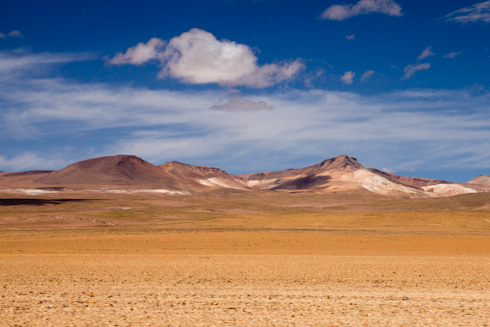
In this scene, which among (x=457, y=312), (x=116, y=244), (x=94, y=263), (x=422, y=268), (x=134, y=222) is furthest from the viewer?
(x=134, y=222)

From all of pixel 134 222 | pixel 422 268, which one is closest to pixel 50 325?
pixel 422 268

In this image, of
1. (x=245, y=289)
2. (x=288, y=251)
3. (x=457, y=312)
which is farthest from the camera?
(x=288, y=251)

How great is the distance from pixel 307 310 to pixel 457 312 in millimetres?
3027

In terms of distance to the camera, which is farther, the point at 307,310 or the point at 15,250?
the point at 15,250

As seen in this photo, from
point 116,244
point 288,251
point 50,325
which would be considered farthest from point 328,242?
point 50,325

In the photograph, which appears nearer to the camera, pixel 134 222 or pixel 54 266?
pixel 54 266

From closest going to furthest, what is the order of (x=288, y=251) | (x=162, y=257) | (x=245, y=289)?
(x=245, y=289)
(x=162, y=257)
(x=288, y=251)

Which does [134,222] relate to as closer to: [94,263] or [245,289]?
[94,263]

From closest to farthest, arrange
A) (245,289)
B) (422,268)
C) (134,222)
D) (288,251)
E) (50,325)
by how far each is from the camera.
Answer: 1. (50,325)
2. (245,289)
3. (422,268)
4. (288,251)
5. (134,222)

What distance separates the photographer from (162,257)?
25.1 meters

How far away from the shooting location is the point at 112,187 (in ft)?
633

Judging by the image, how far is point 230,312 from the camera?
1139 cm

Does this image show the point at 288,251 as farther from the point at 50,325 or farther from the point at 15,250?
the point at 50,325

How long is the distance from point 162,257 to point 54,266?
5.56 metres
